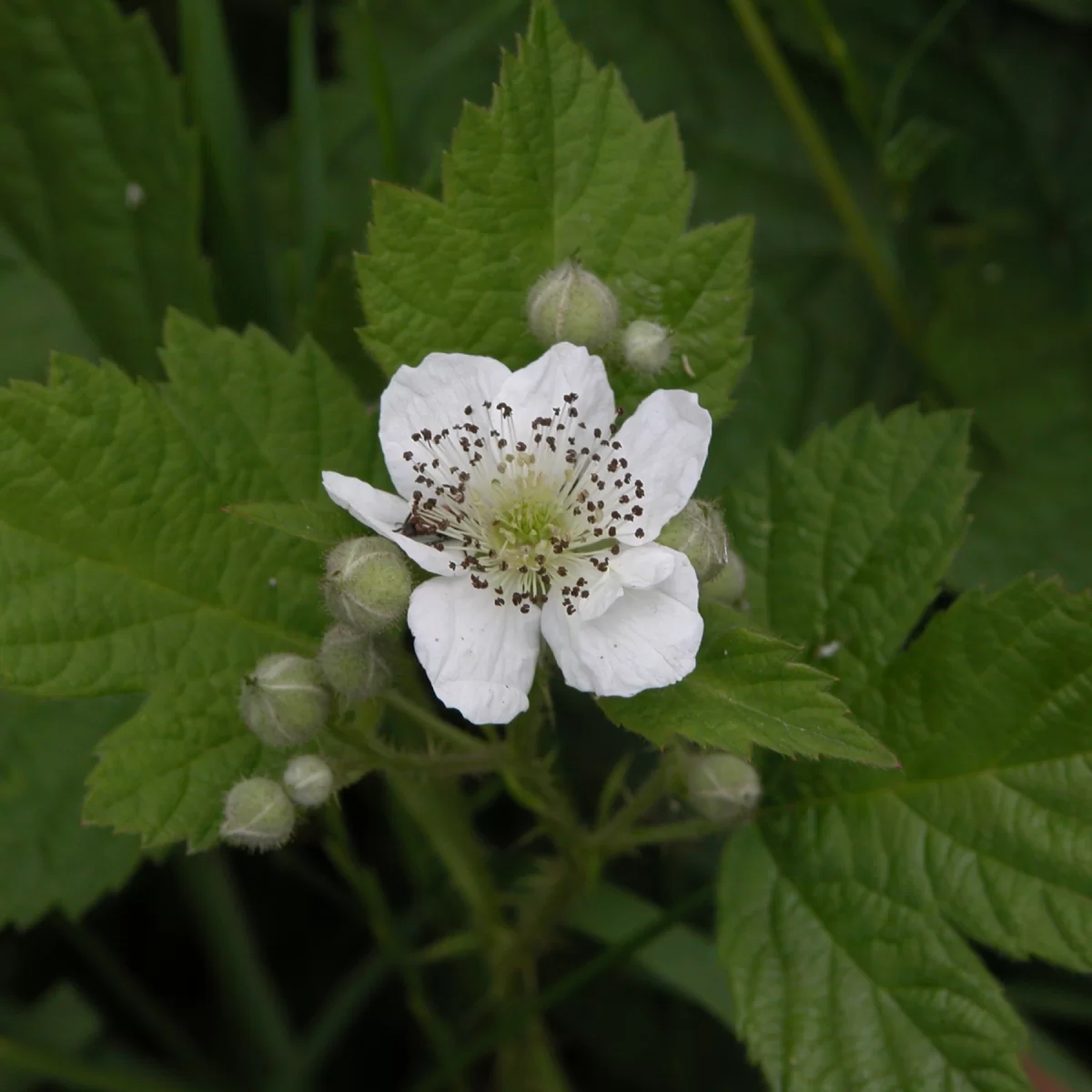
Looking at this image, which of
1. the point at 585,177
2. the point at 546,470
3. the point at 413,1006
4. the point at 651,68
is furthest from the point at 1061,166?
the point at 413,1006

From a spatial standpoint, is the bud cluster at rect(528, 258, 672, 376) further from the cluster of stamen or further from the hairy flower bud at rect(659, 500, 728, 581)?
the hairy flower bud at rect(659, 500, 728, 581)

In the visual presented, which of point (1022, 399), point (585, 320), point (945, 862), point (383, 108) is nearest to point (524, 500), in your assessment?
point (585, 320)

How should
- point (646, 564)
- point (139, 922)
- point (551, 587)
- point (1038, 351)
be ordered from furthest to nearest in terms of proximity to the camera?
point (1038, 351), point (139, 922), point (551, 587), point (646, 564)

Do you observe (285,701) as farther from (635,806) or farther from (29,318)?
(29,318)

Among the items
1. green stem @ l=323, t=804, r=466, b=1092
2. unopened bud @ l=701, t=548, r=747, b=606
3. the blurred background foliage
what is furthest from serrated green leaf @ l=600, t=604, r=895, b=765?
the blurred background foliage

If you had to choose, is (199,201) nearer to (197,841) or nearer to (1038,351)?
(197,841)

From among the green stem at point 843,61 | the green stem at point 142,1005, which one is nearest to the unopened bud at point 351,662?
the green stem at point 142,1005

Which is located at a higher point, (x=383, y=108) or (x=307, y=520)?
(x=383, y=108)
